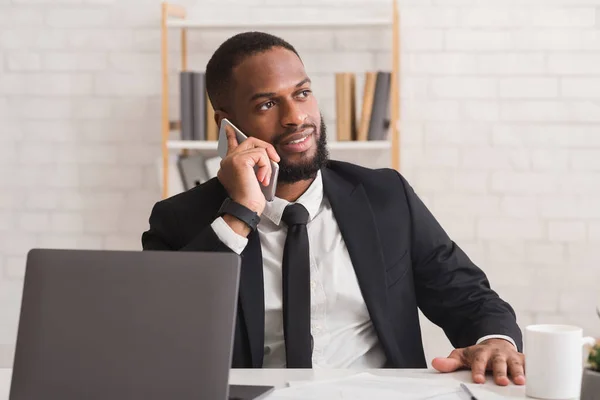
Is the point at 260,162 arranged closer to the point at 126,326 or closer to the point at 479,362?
the point at 479,362

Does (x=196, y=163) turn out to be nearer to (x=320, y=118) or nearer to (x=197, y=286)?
(x=320, y=118)

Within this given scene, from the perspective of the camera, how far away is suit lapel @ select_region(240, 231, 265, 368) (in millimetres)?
1757

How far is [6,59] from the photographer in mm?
3441

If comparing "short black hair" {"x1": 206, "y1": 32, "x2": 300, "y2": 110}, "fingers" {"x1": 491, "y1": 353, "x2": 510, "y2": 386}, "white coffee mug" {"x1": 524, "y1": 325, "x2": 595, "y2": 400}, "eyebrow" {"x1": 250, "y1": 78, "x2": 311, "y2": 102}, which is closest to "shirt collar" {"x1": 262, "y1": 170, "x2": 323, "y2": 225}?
"eyebrow" {"x1": 250, "y1": 78, "x2": 311, "y2": 102}

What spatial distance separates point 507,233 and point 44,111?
6.24 ft

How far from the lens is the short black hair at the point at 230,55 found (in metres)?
2.03

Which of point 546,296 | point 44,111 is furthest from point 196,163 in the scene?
point 546,296

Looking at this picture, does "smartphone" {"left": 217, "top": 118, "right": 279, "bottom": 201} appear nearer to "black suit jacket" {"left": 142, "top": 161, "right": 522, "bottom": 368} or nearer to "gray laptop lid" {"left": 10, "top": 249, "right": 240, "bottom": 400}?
"black suit jacket" {"left": 142, "top": 161, "right": 522, "bottom": 368}

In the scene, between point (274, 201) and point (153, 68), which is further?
point (153, 68)

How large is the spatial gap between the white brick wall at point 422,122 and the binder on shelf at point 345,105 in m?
0.23

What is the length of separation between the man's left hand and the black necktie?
333 mm

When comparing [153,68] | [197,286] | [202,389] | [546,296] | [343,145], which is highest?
[153,68]

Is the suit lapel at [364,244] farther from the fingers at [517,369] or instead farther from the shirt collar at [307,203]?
the fingers at [517,369]

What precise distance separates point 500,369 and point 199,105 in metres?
1.95
